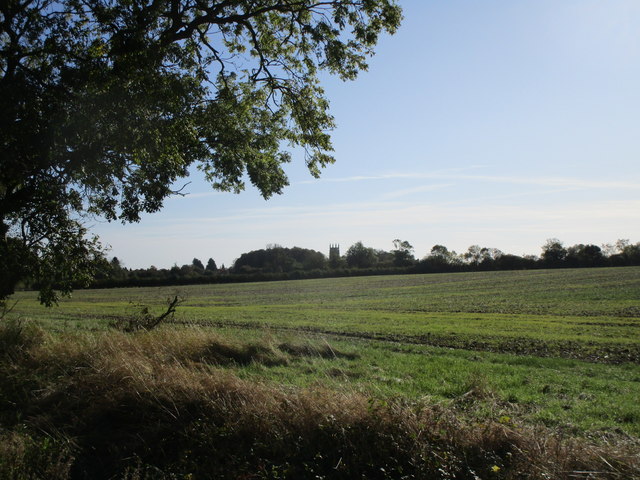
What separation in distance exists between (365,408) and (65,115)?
849cm

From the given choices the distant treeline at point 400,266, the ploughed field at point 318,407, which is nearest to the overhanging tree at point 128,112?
the ploughed field at point 318,407

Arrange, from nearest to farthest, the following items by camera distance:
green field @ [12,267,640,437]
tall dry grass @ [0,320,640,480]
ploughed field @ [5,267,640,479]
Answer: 1. tall dry grass @ [0,320,640,480]
2. ploughed field @ [5,267,640,479]
3. green field @ [12,267,640,437]

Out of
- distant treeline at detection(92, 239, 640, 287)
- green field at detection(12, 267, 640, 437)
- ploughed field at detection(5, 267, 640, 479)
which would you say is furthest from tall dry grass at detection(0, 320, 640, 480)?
distant treeline at detection(92, 239, 640, 287)

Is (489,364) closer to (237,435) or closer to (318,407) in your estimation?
(318,407)

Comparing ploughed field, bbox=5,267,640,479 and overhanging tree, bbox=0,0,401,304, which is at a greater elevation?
overhanging tree, bbox=0,0,401,304

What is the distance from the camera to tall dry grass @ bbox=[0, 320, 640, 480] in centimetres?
489

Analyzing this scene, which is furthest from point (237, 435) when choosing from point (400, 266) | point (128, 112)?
point (400, 266)

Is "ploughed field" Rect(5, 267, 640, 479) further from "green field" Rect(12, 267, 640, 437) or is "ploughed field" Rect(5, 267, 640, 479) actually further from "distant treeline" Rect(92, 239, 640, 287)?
"distant treeline" Rect(92, 239, 640, 287)

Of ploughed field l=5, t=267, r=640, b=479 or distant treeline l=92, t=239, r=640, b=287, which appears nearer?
ploughed field l=5, t=267, r=640, b=479

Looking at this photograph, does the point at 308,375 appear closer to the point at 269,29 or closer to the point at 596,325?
the point at 269,29

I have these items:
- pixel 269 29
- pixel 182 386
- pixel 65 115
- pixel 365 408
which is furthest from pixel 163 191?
pixel 365 408

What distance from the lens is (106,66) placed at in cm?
998

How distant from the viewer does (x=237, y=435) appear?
20.3ft

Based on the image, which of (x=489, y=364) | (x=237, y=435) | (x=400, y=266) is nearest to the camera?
(x=237, y=435)
